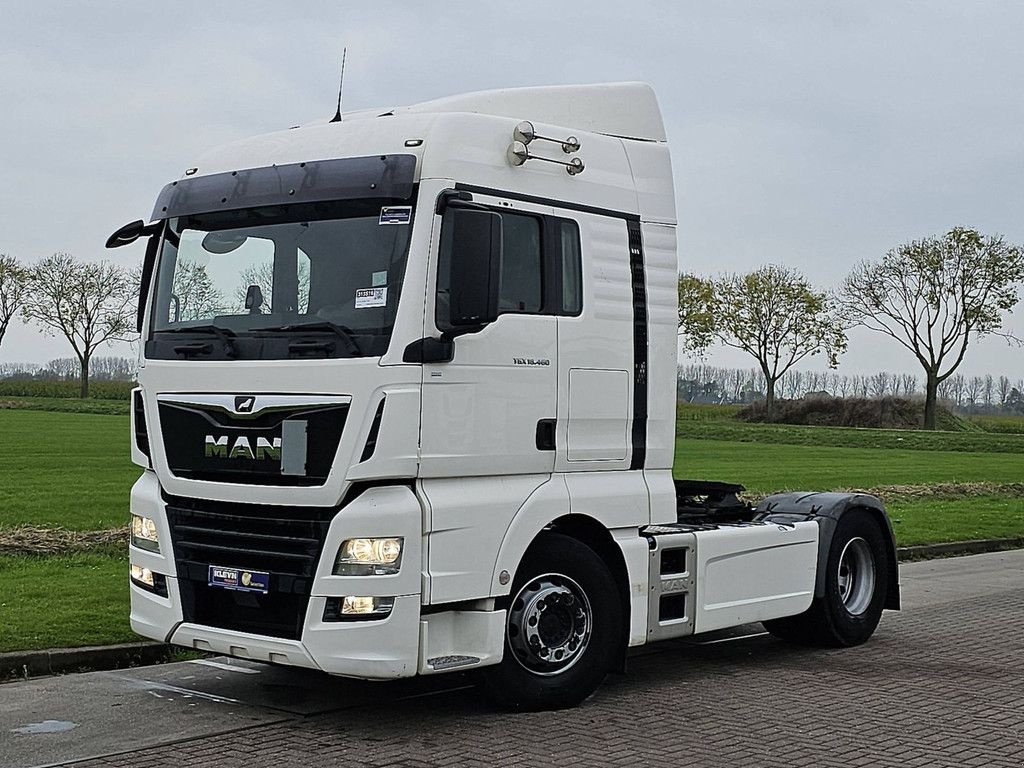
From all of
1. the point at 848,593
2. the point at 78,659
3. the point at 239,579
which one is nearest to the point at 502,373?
the point at 239,579

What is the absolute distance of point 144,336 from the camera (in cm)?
807

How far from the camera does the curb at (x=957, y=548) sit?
17.5 m

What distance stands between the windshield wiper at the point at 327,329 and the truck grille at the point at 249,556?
86 cm

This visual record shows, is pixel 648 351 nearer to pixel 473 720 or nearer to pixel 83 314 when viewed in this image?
pixel 473 720

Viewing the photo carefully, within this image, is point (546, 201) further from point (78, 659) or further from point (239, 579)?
point (78, 659)

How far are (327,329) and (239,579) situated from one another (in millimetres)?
1457

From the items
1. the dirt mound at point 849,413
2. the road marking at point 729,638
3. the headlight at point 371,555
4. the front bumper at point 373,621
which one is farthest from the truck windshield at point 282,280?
the dirt mound at point 849,413

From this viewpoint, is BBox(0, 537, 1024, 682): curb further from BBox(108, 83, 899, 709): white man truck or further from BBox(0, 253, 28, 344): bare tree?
BBox(0, 253, 28, 344): bare tree

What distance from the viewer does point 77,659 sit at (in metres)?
8.95

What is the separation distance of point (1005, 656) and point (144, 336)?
21.0ft

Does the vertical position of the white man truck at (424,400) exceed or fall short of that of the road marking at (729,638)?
it exceeds it

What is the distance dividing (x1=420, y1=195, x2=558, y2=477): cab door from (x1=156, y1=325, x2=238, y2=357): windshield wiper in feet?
3.79

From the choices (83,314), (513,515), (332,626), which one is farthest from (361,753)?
(83,314)

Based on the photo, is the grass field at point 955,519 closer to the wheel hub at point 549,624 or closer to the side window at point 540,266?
the wheel hub at point 549,624
